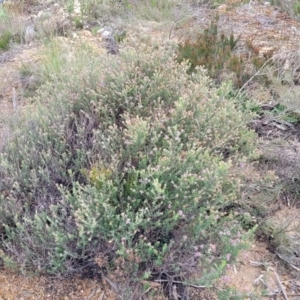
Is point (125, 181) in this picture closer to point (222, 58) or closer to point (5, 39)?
point (222, 58)

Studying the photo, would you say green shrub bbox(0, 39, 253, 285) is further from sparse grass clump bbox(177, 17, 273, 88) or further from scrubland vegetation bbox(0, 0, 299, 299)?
sparse grass clump bbox(177, 17, 273, 88)

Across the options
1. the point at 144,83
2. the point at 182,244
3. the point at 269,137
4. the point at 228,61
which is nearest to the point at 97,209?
the point at 182,244

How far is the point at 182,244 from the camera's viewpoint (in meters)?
2.10

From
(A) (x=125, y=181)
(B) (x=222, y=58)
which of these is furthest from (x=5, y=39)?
(A) (x=125, y=181)

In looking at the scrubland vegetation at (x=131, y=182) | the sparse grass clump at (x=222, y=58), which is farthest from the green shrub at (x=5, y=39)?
the scrubland vegetation at (x=131, y=182)

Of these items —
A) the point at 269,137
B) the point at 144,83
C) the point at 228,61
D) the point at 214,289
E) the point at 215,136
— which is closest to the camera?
the point at 214,289

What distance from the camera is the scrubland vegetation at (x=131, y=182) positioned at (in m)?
2.08

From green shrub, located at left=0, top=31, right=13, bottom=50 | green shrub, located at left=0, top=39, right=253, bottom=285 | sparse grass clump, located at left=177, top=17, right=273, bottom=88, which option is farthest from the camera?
green shrub, located at left=0, top=31, right=13, bottom=50

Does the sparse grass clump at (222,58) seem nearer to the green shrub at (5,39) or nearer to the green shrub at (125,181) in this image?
the green shrub at (125,181)

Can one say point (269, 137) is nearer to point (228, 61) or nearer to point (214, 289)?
point (228, 61)

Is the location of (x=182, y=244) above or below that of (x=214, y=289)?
above

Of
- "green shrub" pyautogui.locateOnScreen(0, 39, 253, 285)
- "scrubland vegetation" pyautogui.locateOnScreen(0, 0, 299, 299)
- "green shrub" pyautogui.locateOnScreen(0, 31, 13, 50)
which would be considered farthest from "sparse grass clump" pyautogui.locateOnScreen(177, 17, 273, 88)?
"green shrub" pyautogui.locateOnScreen(0, 31, 13, 50)

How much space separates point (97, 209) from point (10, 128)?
111 cm

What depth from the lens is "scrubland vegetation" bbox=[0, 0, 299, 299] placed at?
208cm
